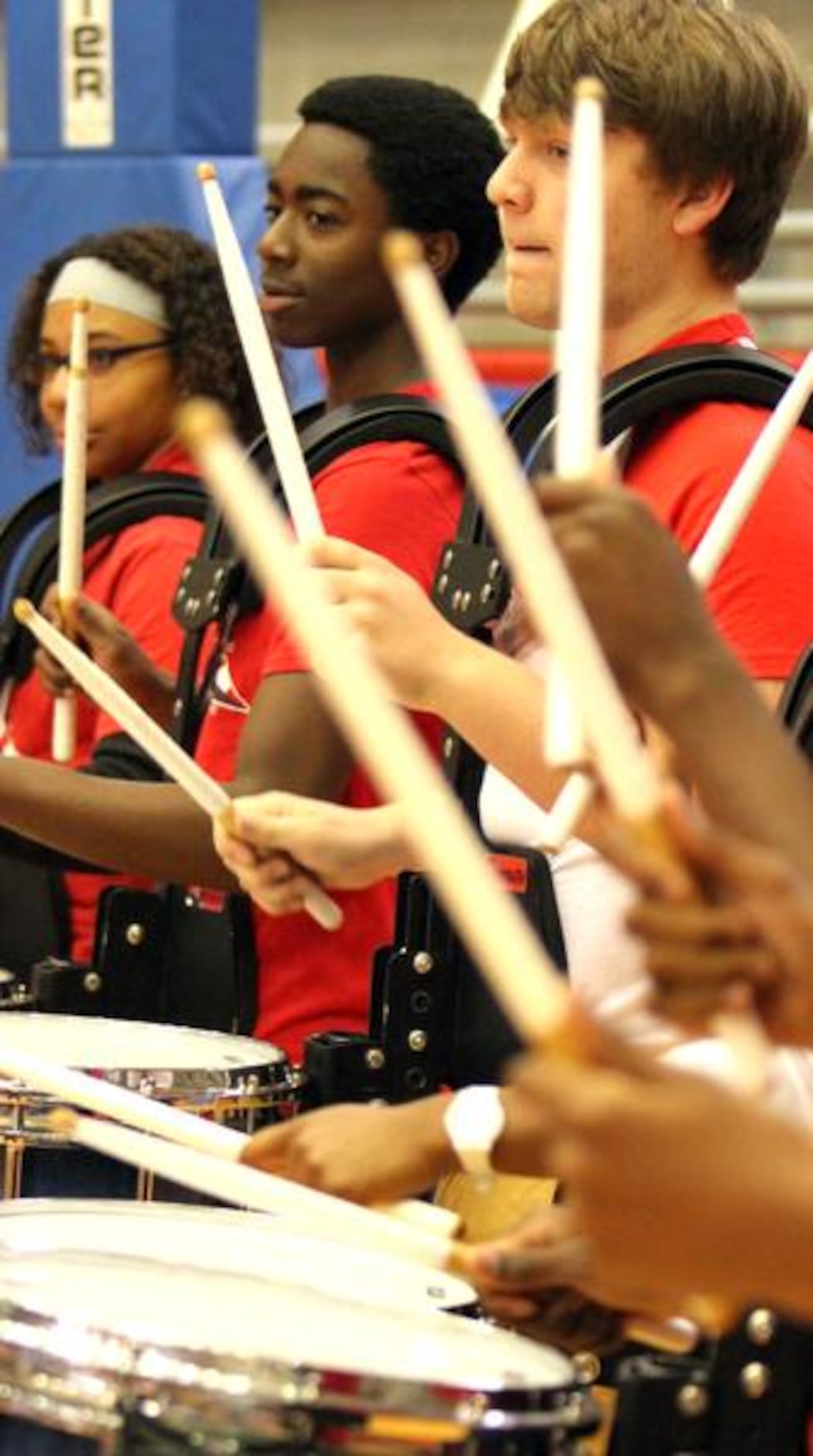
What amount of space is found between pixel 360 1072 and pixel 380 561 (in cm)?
68

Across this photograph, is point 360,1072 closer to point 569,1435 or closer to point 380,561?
point 380,561

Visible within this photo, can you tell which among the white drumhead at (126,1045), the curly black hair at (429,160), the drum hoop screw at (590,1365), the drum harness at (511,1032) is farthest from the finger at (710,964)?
the curly black hair at (429,160)

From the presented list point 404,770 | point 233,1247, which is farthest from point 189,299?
point 404,770

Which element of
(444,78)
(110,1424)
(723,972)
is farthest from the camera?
(444,78)

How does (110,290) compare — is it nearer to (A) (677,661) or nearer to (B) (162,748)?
(B) (162,748)

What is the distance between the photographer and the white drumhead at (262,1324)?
1.53 metres

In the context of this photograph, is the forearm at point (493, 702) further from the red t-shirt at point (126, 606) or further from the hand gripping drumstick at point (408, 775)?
the red t-shirt at point (126, 606)

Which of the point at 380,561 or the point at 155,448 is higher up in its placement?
the point at 380,561

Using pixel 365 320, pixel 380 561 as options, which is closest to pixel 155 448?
pixel 365 320

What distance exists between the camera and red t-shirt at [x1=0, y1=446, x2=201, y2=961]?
131 inches

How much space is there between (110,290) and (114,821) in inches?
49.6

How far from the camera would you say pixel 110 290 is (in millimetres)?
3875

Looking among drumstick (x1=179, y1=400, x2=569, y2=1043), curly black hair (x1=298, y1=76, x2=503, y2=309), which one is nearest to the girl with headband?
curly black hair (x1=298, y1=76, x2=503, y2=309)

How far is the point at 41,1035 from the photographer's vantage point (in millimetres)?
2383
